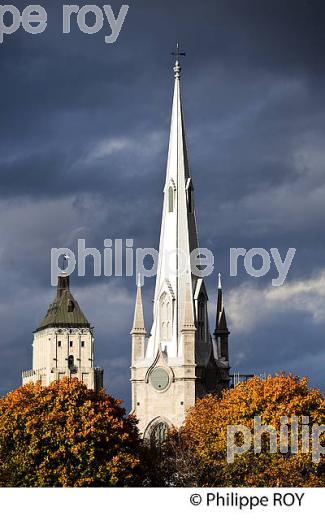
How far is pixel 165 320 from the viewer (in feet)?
518

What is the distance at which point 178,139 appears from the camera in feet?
528

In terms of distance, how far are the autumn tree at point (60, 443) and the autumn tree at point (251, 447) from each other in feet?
16.4

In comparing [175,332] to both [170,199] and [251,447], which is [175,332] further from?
[251,447]

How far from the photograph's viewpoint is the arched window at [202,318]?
159625 mm

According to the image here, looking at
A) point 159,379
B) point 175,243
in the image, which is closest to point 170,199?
point 175,243

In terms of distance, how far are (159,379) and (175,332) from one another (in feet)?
16.1

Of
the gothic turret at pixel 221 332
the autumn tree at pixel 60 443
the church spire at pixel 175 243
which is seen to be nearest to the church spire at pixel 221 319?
the gothic turret at pixel 221 332

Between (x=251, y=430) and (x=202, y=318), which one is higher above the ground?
(x=202, y=318)

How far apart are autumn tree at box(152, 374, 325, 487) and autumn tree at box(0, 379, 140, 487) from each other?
16.4ft
